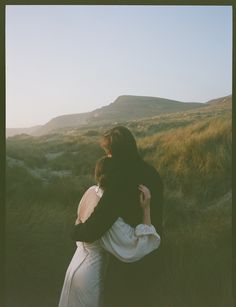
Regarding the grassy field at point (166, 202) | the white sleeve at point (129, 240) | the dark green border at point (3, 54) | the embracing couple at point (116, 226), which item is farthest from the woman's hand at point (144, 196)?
the dark green border at point (3, 54)

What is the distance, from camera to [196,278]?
401cm

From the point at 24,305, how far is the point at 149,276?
1307 millimetres

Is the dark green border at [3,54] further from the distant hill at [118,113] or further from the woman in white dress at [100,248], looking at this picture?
the woman in white dress at [100,248]

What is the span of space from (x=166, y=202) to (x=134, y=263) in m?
0.90

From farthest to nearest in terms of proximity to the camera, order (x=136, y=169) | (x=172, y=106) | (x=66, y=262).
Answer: (x=172, y=106) → (x=66, y=262) → (x=136, y=169)

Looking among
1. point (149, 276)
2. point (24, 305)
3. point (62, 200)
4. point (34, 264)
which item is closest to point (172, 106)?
point (62, 200)

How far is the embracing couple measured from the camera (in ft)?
9.82

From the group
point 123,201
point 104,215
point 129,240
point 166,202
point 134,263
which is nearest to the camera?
point 104,215

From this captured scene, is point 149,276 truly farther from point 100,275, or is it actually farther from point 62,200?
point 62,200

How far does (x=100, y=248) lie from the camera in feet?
10.6

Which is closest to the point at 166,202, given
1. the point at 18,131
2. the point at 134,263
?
the point at 134,263

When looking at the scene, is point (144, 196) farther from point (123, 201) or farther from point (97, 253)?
point (97, 253)

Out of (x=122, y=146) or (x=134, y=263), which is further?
(x=134, y=263)

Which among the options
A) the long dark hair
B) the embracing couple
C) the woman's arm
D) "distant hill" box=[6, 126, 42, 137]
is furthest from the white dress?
"distant hill" box=[6, 126, 42, 137]
